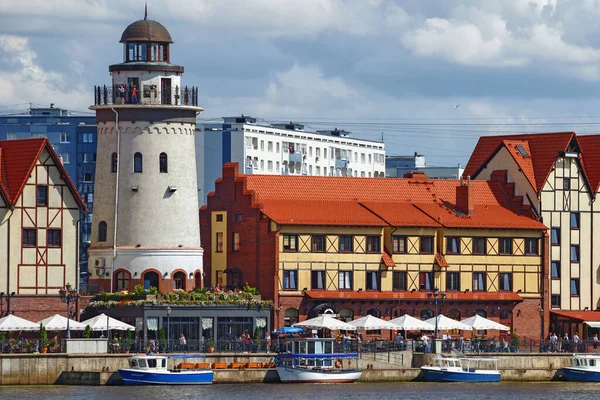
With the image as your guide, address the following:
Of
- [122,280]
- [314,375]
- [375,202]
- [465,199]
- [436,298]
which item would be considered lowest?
[314,375]

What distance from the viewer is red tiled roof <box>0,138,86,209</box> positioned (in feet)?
387

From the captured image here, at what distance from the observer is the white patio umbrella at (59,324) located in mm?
111938

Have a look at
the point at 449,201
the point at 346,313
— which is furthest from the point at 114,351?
the point at 449,201

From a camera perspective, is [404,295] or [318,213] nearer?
[318,213]

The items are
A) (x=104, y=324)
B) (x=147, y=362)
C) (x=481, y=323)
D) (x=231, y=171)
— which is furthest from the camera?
(x=231, y=171)

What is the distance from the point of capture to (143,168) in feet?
399

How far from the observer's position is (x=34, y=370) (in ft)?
350

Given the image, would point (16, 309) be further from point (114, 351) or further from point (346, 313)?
point (346, 313)

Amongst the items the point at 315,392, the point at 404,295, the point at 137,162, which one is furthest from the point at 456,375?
the point at 137,162

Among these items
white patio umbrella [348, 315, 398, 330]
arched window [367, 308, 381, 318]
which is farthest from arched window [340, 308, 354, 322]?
white patio umbrella [348, 315, 398, 330]

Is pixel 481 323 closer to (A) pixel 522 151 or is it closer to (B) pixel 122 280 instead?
(A) pixel 522 151

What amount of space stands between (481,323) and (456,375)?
1081 centimetres

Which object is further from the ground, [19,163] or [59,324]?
[19,163]

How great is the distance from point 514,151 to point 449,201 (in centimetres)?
656
